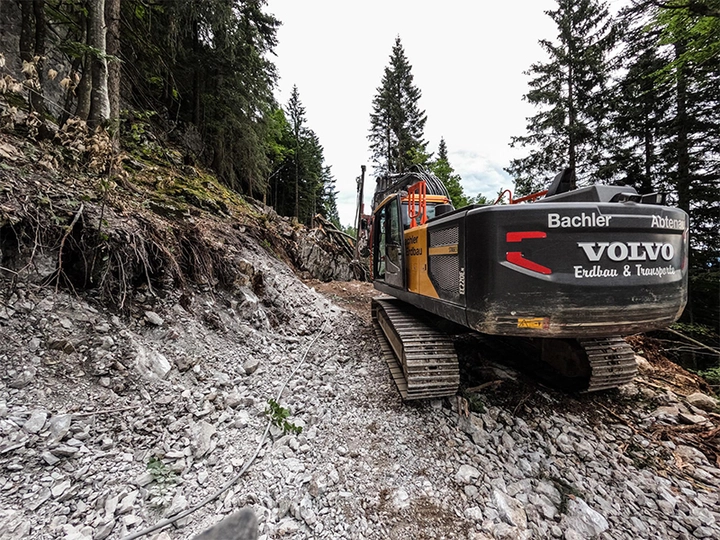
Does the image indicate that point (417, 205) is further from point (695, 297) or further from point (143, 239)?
point (695, 297)

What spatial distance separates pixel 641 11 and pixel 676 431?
25.7 feet

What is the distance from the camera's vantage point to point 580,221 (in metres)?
2.07

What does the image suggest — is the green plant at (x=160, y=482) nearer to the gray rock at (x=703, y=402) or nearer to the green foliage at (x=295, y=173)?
the gray rock at (x=703, y=402)

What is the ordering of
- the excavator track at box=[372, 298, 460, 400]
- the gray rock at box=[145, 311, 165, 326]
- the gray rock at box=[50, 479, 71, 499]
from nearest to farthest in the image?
the gray rock at box=[50, 479, 71, 499] < the excavator track at box=[372, 298, 460, 400] < the gray rock at box=[145, 311, 165, 326]

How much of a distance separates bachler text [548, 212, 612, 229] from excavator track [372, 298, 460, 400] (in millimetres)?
1558

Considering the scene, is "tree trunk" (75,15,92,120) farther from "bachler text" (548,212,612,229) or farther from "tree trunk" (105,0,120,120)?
"bachler text" (548,212,612,229)

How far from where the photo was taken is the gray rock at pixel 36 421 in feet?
6.04

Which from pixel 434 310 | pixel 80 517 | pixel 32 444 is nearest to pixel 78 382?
pixel 32 444

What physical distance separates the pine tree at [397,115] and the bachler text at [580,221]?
71.3ft

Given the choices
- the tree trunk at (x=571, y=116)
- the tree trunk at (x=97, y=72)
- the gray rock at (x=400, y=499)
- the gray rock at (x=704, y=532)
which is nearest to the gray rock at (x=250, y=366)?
the gray rock at (x=400, y=499)

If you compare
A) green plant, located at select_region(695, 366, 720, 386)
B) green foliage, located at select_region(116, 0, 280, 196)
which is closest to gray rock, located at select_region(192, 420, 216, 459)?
green plant, located at select_region(695, 366, 720, 386)

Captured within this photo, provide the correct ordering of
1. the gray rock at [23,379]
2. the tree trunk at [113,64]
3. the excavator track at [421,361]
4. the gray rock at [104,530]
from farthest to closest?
the tree trunk at [113,64], the excavator track at [421,361], the gray rock at [23,379], the gray rock at [104,530]

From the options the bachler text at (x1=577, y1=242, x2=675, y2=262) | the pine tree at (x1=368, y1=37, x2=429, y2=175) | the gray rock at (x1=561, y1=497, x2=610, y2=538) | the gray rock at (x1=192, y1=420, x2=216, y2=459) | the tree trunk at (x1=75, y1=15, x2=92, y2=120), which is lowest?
the gray rock at (x1=561, y1=497, x2=610, y2=538)

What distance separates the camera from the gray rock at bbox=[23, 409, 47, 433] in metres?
1.84
